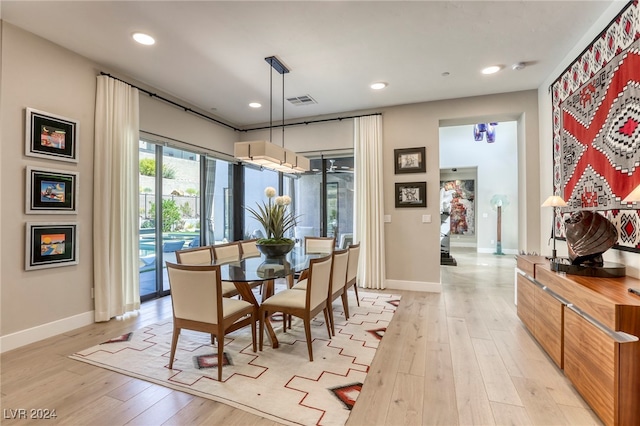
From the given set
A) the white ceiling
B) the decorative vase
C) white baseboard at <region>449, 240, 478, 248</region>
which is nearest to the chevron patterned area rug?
the decorative vase

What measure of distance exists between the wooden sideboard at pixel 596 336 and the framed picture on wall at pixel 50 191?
14.9ft

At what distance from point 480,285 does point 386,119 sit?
3258mm

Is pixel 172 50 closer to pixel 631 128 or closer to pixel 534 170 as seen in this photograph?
pixel 631 128

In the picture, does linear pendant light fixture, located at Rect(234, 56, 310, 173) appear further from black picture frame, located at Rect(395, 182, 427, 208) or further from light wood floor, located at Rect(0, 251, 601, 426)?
light wood floor, located at Rect(0, 251, 601, 426)

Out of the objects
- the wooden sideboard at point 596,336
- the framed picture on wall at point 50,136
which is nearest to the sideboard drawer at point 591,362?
the wooden sideboard at point 596,336

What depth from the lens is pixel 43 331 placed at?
2797mm

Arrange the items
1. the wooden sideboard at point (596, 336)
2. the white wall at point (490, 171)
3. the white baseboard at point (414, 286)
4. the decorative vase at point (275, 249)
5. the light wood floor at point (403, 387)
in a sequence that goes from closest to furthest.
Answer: the wooden sideboard at point (596, 336), the light wood floor at point (403, 387), the decorative vase at point (275, 249), the white baseboard at point (414, 286), the white wall at point (490, 171)

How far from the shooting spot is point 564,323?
2105 millimetres

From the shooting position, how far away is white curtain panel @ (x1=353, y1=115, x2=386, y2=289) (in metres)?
4.67

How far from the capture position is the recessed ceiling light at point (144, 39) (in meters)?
2.74

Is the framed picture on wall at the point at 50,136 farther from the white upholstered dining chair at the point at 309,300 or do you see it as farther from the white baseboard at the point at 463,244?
the white baseboard at the point at 463,244

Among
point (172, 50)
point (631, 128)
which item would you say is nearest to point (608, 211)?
point (631, 128)

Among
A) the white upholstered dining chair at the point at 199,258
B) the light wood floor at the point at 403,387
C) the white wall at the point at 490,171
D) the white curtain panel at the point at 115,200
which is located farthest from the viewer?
the white wall at the point at 490,171

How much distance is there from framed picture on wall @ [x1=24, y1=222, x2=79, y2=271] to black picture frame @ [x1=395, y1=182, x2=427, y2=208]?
14.1ft
